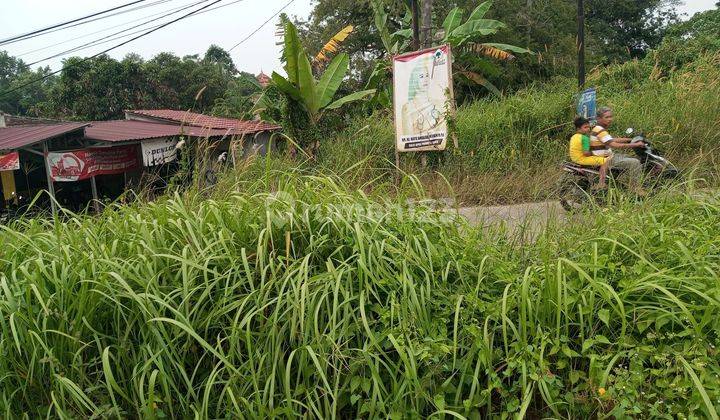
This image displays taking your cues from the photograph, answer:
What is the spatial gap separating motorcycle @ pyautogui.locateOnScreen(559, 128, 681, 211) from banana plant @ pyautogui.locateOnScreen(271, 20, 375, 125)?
4.90m

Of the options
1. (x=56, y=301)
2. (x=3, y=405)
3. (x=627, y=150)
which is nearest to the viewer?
(x=3, y=405)

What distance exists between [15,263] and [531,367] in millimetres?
2515

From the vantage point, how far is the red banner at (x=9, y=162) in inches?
378

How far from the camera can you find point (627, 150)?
Answer: 290 inches

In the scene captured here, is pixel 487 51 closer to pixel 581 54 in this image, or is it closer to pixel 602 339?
pixel 581 54

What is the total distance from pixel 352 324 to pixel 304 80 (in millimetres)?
7524

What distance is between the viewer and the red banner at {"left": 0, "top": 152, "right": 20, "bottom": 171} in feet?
31.5

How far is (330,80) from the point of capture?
9.79 m

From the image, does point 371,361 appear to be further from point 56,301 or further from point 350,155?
point 350,155

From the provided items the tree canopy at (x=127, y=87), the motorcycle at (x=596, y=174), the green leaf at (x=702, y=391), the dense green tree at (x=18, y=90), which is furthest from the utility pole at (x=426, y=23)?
the dense green tree at (x=18, y=90)

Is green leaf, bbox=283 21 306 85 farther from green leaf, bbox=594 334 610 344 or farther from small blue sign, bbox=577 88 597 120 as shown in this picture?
green leaf, bbox=594 334 610 344

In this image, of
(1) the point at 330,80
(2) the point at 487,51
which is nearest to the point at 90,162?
(1) the point at 330,80

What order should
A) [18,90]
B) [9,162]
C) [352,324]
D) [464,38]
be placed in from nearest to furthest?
1. [352,324]
2. [9,162]
3. [464,38]
4. [18,90]

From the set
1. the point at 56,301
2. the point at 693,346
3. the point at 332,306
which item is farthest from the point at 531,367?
the point at 56,301
